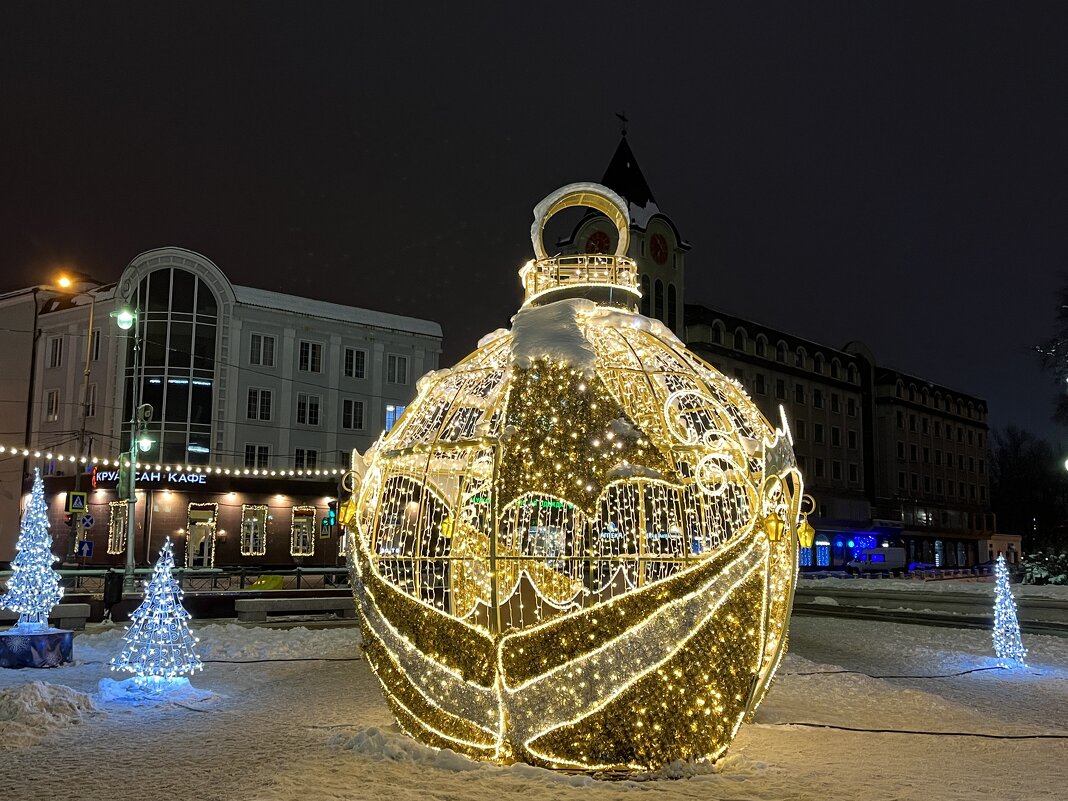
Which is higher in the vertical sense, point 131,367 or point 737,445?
point 131,367

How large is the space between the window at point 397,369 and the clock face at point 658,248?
1389 centimetres

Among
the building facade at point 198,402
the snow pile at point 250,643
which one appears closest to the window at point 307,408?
the building facade at point 198,402

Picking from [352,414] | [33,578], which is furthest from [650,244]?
[33,578]

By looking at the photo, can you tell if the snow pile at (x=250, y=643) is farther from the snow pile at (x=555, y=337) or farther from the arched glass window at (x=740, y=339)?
the arched glass window at (x=740, y=339)

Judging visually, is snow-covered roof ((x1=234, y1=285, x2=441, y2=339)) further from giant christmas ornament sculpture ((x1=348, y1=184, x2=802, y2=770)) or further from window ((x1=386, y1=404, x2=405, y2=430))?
giant christmas ornament sculpture ((x1=348, y1=184, x2=802, y2=770))

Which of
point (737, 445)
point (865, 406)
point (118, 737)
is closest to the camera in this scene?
point (737, 445)

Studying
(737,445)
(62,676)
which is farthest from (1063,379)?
(62,676)

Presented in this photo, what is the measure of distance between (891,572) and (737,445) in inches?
1736

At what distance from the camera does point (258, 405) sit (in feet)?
133

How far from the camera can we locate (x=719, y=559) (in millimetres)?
7539

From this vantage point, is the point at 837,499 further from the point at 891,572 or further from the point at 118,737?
the point at 118,737

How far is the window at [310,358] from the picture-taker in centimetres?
4169

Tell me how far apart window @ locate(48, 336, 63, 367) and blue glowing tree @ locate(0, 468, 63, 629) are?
29604 mm

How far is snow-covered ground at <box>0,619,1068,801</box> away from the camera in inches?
272
